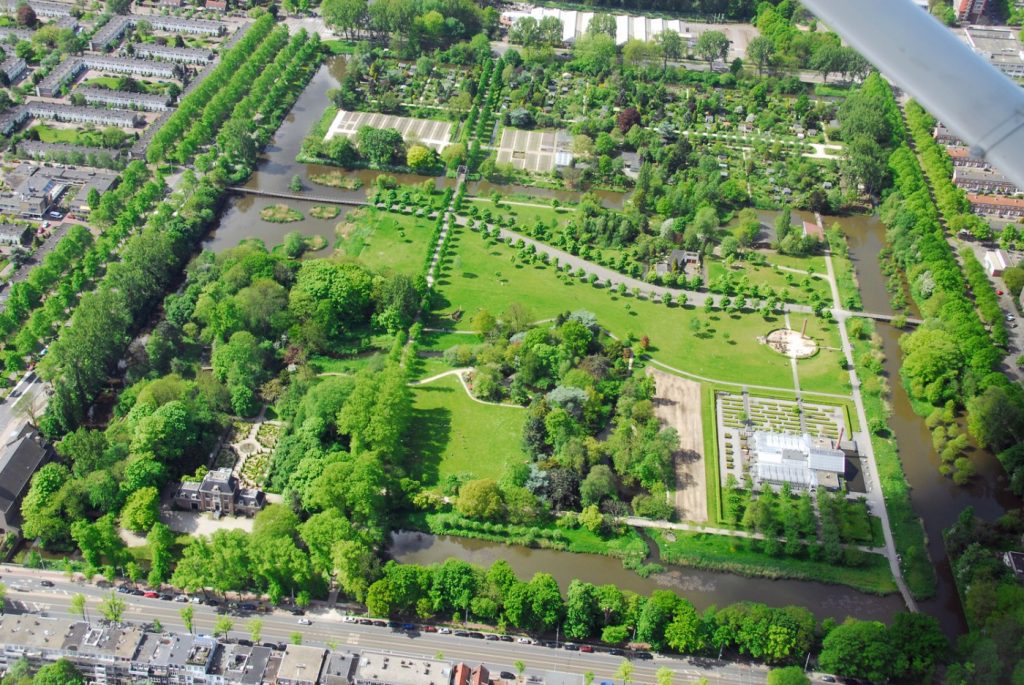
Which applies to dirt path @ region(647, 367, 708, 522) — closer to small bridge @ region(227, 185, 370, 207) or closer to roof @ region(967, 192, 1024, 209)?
small bridge @ region(227, 185, 370, 207)

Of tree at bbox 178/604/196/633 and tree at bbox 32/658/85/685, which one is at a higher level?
tree at bbox 178/604/196/633

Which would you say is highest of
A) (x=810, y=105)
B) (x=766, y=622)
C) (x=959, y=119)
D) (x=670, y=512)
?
(x=810, y=105)

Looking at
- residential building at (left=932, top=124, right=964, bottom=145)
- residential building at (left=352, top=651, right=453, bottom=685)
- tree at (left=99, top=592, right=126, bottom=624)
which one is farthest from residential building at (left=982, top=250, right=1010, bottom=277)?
tree at (left=99, top=592, right=126, bottom=624)

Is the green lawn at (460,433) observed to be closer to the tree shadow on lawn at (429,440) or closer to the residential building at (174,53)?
the tree shadow on lawn at (429,440)

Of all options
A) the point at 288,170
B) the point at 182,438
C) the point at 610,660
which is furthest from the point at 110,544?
the point at 288,170

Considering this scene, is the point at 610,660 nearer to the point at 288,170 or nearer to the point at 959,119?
the point at 959,119

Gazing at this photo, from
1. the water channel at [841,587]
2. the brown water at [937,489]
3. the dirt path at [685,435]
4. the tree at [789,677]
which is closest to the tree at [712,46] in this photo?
the water channel at [841,587]

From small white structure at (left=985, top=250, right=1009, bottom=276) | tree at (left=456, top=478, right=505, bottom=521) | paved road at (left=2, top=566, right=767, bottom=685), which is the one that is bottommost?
paved road at (left=2, top=566, right=767, bottom=685)
